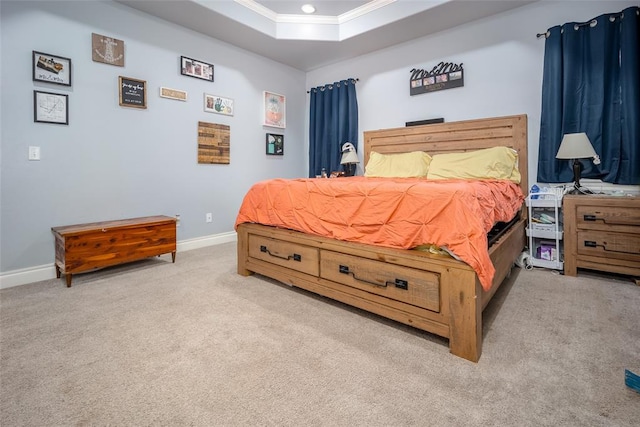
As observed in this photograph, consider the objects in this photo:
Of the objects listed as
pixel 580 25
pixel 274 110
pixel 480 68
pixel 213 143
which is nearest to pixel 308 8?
pixel 274 110

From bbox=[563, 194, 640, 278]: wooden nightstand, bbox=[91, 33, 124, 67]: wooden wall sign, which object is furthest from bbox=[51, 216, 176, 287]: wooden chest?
bbox=[563, 194, 640, 278]: wooden nightstand

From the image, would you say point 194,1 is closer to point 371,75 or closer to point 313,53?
point 313,53

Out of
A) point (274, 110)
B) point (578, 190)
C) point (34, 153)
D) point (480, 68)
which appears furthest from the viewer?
point (274, 110)

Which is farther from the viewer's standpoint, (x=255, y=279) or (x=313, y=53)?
(x=313, y=53)

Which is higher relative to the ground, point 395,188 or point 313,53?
point 313,53

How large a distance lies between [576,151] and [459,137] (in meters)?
1.12

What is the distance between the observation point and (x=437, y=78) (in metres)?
3.64

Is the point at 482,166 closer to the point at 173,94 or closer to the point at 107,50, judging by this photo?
the point at 173,94

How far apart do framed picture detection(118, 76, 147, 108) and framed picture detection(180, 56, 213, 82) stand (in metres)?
0.51

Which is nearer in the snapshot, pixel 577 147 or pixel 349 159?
pixel 577 147

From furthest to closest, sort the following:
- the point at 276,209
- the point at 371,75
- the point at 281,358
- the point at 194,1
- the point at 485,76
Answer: the point at 371,75, the point at 485,76, the point at 194,1, the point at 276,209, the point at 281,358

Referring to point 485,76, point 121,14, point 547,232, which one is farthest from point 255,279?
point 485,76

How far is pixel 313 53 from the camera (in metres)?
4.25

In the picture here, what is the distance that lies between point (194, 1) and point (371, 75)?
2.36 metres
